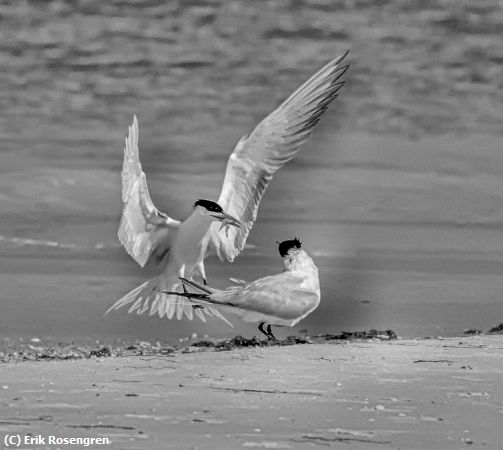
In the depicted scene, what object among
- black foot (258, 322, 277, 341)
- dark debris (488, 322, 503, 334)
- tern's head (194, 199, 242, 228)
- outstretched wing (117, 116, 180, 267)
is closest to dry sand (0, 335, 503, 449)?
black foot (258, 322, 277, 341)

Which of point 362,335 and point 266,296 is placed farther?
point 362,335

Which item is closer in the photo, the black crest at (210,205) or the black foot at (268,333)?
the black foot at (268,333)

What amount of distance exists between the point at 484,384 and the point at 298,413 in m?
1.26

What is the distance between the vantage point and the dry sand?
4836 millimetres

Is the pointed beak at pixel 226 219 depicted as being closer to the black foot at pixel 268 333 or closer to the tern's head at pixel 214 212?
the tern's head at pixel 214 212

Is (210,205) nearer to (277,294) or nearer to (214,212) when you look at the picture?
(214,212)

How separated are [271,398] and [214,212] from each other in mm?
3546

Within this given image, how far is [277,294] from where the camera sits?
7.40 metres

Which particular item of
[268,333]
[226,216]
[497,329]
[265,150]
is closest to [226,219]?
[226,216]

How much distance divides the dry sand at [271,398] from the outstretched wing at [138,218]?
62.7 inches

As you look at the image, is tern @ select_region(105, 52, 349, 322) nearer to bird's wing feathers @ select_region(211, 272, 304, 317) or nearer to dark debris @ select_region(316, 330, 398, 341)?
dark debris @ select_region(316, 330, 398, 341)

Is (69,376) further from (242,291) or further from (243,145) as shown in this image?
(243,145)

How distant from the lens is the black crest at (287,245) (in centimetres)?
757
